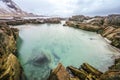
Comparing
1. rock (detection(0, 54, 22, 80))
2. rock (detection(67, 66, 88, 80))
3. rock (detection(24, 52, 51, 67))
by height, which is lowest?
rock (detection(24, 52, 51, 67))

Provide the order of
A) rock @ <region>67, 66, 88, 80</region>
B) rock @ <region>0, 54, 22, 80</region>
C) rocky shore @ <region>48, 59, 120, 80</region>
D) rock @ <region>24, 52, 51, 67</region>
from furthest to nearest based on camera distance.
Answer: rock @ <region>24, 52, 51, 67</region>, rock @ <region>67, 66, 88, 80</region>, rocky shore @ <region>48, 59, 120, 80</region>, rock @ <region>0, 54, 22, 80</region>

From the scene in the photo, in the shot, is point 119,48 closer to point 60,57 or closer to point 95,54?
point 95,54

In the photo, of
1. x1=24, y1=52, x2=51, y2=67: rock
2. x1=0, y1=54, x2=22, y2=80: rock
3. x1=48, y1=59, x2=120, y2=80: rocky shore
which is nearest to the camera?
x1=0, y1=54, x2=22, y2=80: rock

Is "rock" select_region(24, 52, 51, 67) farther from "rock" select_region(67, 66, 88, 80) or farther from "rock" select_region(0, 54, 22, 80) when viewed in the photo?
"rock" select_region(67, 66, 88, 80)

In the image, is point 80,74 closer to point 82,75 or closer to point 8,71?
point 82,75

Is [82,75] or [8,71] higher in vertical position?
[8,71]

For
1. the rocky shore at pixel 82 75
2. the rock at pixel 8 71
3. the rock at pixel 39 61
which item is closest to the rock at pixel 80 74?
the rocky shore at pixel 82 75

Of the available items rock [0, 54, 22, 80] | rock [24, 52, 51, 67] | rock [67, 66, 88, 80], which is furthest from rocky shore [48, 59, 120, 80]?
rock [24, 52, 51, 67]

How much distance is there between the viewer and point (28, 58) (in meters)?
20.9

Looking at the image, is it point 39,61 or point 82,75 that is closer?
point 82,75

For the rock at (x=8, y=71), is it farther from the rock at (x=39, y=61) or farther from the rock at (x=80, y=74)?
the rock at (x=80, y=74)

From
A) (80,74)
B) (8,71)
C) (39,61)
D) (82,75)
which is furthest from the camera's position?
(39,61)

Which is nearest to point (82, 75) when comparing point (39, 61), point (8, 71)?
point (8, 71)

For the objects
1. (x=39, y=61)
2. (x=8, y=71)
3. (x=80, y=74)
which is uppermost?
(x=8, y=71)
